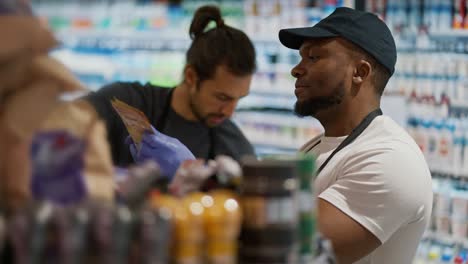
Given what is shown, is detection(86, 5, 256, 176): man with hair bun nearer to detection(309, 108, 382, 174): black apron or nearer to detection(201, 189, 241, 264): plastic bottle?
detection(309, 108, 382, 174): black apron

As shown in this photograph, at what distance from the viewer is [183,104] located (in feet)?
10.6

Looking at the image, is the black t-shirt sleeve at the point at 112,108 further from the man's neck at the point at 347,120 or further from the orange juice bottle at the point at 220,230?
the orange juice bottle at the point at 220,230

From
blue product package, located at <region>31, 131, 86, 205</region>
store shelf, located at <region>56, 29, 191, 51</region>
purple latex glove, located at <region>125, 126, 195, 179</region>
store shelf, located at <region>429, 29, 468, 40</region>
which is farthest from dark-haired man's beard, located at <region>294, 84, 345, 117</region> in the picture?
store shelf, located at <region>56, 29, 191, 51</region>

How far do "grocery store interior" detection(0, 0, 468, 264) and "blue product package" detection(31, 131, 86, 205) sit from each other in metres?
0.01

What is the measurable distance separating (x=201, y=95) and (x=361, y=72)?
0.84 meters

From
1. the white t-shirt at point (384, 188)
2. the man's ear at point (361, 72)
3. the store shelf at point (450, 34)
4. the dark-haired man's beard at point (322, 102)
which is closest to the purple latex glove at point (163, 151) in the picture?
the white t-shirt at point (384, 188)

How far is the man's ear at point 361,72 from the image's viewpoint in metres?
2.55

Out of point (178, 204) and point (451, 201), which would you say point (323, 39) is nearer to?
point (178, 204)

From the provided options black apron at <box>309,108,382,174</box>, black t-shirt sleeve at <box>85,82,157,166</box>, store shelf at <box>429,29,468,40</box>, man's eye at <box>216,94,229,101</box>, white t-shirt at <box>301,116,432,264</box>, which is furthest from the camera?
store shelf at <box>429,29,468,40</box>

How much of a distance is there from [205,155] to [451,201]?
7.08 ft

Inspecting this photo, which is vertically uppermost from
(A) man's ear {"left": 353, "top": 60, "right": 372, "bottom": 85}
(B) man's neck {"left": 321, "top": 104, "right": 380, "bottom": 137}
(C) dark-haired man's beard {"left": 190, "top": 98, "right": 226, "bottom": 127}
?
(A) man's ear {"left": 353, "top": 60, "right": 372, "bottom": 85}

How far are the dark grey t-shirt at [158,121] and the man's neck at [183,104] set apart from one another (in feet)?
0.08

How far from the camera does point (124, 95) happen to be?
3.16 meters

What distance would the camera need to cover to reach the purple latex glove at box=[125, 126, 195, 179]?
1.95m
